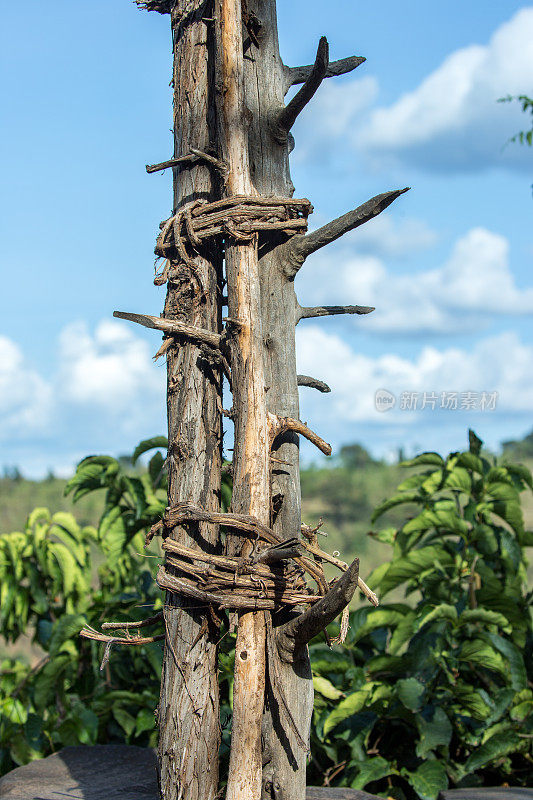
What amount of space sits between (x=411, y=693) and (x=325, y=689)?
34 cm

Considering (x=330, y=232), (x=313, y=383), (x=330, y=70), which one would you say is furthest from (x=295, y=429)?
(x=330, y=70)

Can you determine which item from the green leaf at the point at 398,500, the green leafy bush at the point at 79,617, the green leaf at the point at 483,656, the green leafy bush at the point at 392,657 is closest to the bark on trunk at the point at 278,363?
the green leafy bush at the point at 392,657

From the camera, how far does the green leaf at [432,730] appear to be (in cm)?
274

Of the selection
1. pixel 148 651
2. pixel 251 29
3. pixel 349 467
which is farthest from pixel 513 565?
pixel 349 467

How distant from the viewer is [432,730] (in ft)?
9.13

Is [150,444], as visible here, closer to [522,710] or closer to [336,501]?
[522,710]

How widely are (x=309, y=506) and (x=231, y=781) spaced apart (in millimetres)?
15177

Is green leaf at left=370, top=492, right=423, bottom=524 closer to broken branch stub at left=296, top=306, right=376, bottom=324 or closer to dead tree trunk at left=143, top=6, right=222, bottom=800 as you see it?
broken branch stub at left=296, top=306, right=376, bottom=324

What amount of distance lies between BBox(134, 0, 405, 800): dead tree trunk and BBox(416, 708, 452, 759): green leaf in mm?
915

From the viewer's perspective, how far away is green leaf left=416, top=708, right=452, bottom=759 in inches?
108

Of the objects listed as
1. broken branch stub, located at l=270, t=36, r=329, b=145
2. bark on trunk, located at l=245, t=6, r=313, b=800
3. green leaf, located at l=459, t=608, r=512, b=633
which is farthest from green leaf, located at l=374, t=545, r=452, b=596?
broken branch stub, located at l=270, t=36, r=329, b=145

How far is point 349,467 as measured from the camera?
17469 millimetres

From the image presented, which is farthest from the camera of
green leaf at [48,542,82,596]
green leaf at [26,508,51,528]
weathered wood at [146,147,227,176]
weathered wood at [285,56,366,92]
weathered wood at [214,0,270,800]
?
green leaf at [26,508,51,528]

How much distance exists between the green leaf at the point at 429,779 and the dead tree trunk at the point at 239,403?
81cm
